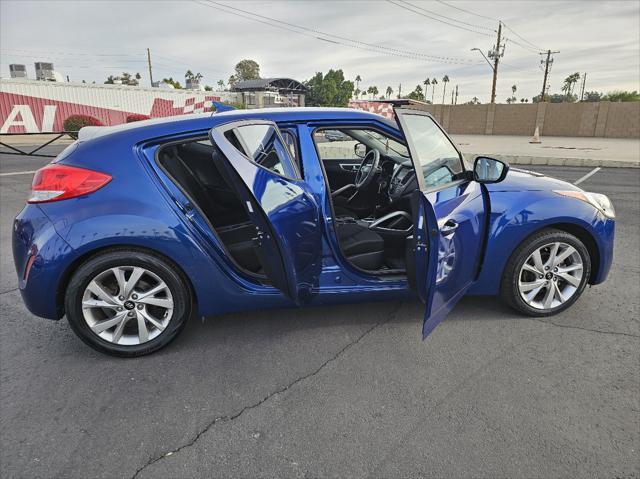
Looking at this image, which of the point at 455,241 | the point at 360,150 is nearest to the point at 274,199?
the point at 455,241

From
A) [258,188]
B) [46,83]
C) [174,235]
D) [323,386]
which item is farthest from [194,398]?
[46,83]

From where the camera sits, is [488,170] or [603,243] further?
[603,243]

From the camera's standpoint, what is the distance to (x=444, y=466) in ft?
6.55

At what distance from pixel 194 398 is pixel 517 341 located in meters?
2.09

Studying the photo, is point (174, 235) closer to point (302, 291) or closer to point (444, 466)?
point (302, 291)

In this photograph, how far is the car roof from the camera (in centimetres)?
282

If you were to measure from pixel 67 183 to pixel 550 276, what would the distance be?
3.26m

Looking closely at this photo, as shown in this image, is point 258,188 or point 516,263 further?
point 516,263

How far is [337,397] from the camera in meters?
2.49

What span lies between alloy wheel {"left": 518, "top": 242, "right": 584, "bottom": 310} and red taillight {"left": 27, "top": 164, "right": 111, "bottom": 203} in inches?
113

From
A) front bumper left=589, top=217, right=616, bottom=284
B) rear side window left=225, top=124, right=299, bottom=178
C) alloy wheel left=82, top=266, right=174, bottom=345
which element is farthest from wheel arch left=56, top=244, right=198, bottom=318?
front bumper left=589, top=217, right=616, bottom=284

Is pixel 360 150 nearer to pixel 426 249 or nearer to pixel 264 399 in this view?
pixel 426 249

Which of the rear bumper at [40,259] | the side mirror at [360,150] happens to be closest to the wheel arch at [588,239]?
the side mirror at [360,150]

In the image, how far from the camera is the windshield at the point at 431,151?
2.74 meters
